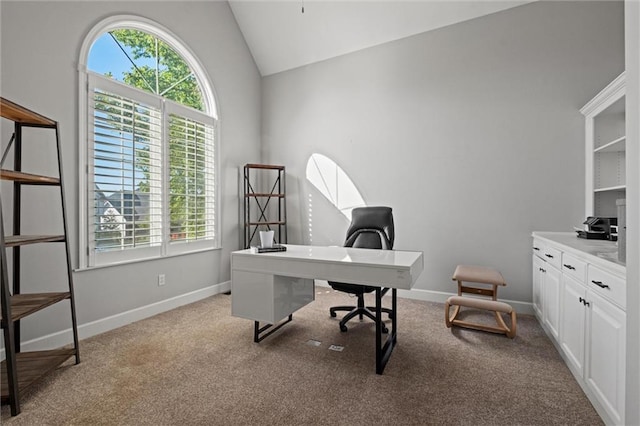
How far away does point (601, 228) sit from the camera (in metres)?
2.48

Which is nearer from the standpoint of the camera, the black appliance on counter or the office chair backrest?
the black appliance on counter

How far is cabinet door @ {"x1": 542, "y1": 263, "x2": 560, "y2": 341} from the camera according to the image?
2285 mm

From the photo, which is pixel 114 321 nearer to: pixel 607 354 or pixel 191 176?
pixel 191 176

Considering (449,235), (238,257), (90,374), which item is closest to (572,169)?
(449,235)

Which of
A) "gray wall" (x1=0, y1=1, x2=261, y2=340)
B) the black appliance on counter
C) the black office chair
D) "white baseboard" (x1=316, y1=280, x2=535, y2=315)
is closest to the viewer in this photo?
"gray wall" (x1=0, y1=1, x2=261, y2=340)

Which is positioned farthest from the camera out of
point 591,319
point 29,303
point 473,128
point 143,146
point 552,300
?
point 473,128

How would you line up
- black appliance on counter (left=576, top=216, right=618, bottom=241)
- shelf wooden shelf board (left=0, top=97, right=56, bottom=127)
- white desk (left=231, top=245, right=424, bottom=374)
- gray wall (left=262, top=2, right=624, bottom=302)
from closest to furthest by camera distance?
shelf wooden shelf board (left=0, top=97, right=56, bottom=127), white desk (left=231, top=245, right=424, bottom=374), black appliance on counter (left=576, top=216, right=618, bottom=241), gray wall (left=262, top=2, right=624, bottom=302)

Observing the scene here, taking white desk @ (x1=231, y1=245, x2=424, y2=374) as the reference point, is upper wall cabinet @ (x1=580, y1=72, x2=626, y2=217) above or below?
above

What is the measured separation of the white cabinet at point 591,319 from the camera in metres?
1.45

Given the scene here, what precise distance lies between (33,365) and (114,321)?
33.4 inches

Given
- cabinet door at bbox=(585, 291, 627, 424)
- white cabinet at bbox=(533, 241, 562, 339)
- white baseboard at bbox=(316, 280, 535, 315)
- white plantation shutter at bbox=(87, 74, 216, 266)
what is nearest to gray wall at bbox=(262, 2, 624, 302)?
white baseboard at bbox=(316, 280, 535, 315)

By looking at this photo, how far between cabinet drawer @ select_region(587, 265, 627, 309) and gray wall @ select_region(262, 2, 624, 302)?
5.36ft

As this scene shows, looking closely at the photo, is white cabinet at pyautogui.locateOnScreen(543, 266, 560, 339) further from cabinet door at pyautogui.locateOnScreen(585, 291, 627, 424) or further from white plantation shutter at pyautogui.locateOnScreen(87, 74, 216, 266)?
white plantation shutter at pyautogui.locateOnScreen(87, 74, 216, 266)

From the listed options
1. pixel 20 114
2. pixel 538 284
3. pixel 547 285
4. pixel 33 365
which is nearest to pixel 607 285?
pixel 547 285
